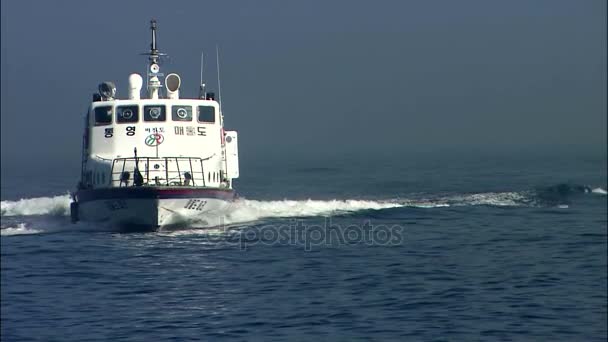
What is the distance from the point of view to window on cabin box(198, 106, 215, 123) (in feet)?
131

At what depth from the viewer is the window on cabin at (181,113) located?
39406 millimetres

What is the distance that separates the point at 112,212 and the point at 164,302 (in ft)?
45.2

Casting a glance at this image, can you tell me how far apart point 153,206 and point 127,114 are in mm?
6287

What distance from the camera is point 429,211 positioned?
41.6 meters

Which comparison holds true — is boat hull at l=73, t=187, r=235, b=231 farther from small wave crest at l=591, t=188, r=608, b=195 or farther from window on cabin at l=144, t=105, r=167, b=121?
small wave crest at l=591, t=188, r=608, b=195

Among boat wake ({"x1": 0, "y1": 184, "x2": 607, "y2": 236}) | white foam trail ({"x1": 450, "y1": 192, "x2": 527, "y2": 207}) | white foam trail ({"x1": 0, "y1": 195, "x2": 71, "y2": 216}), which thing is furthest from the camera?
white foam trail ({"x1": 0, "y1": 195, "x2": 71, "y2": 216})

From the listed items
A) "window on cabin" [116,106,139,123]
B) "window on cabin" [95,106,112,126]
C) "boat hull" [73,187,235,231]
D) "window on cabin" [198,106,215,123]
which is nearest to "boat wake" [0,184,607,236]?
"boat hull" [73,187,235,231]

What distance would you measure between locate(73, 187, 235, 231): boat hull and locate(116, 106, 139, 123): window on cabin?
3912 millimetres

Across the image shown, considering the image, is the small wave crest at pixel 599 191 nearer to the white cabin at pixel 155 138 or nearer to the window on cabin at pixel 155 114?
the white cabin at pixel 155 138

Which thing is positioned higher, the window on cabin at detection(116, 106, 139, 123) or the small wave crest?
the window on cabin at detection(116, 106, 139, 123)

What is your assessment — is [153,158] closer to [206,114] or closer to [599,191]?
[206,114]

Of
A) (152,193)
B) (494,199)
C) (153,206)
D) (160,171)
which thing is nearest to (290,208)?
(160,171)

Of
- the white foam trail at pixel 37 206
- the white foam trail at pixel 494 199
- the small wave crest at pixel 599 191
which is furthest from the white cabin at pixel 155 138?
the small wave crest at pixel 599 191

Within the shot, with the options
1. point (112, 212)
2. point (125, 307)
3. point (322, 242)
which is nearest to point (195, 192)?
point (112, 212)
